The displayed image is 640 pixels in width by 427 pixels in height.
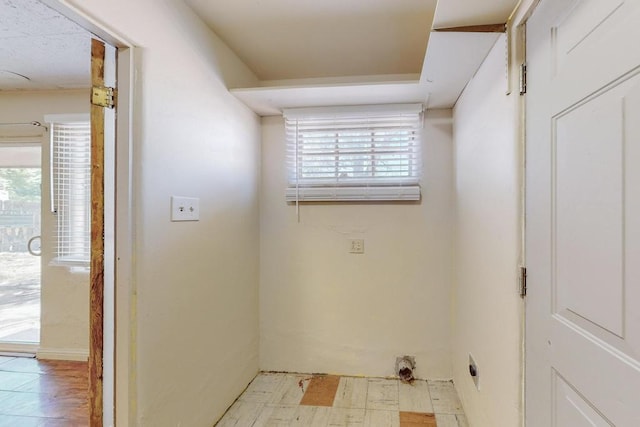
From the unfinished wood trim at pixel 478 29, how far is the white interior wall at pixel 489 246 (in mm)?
48

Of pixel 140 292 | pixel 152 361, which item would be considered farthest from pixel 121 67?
pixel 152 361

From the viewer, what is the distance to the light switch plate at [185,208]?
170cm

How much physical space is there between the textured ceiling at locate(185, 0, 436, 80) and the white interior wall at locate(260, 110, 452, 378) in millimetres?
452

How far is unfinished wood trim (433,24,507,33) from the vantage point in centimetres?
143

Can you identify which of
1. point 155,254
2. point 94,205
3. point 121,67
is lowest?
point 155,254

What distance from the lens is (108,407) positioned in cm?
145

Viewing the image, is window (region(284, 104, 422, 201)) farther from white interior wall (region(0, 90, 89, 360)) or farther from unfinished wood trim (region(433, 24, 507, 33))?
white interior wall (region(0, 90, 89, 360))

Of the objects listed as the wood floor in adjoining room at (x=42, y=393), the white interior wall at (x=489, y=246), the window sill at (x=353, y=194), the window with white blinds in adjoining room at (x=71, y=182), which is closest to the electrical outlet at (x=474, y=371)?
the white interior wall at (x=489, y=246)

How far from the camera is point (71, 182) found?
2945 millimetres

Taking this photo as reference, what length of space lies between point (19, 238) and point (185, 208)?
9.14ft

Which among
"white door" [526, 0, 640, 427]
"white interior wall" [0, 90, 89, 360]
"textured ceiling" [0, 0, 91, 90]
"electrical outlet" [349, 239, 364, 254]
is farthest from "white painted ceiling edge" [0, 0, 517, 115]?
"electrical outlet" [349, 239, 364, 254]

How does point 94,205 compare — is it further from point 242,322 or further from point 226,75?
point 242,322

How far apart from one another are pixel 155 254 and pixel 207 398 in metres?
0.97

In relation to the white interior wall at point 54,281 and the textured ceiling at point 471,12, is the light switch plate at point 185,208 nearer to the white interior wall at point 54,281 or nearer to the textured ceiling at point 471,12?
the textured ceiling at point 471,12
